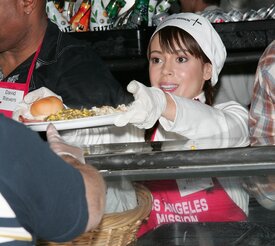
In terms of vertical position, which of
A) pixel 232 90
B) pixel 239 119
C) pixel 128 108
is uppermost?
pixel 128 108

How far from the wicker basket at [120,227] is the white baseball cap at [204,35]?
693 mm

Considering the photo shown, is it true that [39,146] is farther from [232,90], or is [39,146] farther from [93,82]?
[232,90]

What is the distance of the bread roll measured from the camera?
1.94 metres

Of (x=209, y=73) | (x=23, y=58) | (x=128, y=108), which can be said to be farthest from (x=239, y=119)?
(x=23, y=58)

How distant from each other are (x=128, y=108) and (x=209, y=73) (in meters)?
0.58

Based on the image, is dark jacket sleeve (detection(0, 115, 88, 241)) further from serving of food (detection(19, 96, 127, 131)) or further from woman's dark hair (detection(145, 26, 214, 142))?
woman's dark hair (detection(145, 26, 214, 142))

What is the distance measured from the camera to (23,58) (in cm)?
249

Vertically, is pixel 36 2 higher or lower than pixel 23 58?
higher

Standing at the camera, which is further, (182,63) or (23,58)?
(23,58)

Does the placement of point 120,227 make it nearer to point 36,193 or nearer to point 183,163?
point 183,163

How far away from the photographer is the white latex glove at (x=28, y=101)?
199 cm

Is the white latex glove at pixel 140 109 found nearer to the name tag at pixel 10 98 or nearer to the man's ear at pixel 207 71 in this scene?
the man's ear at pixel 207 71

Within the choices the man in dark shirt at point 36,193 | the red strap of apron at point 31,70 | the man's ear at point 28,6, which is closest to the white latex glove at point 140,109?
the man in dark shirt at point 36,193

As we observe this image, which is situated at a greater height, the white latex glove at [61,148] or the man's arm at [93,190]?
the white latex glove at [61,148]
